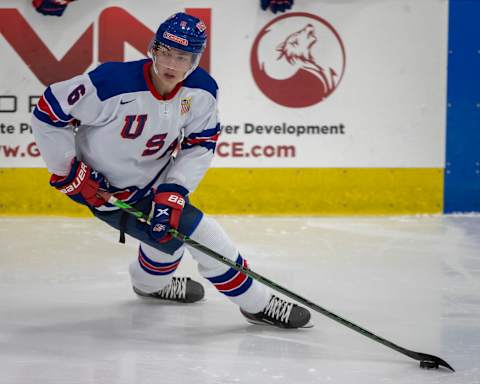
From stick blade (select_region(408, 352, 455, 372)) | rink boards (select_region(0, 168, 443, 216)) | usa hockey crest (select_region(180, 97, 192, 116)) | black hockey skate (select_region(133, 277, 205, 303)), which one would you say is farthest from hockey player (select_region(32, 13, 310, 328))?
rink boards (select_region(0, 168, 443, 216))

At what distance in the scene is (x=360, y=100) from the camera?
5.44 m

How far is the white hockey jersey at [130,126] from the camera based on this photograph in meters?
2.76

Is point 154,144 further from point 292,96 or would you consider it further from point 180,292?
point 292,96

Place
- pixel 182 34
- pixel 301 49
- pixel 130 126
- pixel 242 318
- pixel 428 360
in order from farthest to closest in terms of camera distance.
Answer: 1. pixel 301 49
2. pixel 242 318
3. pixel 130 126
4. pixel 182 34
5. pixel 428 360

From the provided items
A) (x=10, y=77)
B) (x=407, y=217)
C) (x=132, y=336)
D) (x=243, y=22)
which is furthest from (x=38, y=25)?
(x=132, y=336)

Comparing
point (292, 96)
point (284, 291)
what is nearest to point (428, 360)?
point (284, 291)

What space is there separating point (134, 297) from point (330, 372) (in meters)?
1.12

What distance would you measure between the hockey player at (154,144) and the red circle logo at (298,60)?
247 centimetres

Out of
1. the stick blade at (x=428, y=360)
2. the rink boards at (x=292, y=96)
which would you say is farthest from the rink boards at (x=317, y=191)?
the stick blade at (x=428, y=360)

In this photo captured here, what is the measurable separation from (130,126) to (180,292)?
707 millimetres

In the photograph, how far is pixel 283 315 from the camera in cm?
→ 287

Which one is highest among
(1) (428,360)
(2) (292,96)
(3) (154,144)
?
(2) (292,96)

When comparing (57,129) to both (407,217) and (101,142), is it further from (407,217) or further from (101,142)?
(407,217)

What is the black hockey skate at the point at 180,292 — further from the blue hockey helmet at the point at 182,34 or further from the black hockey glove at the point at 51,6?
the black hockey glove at the point at 51,6
